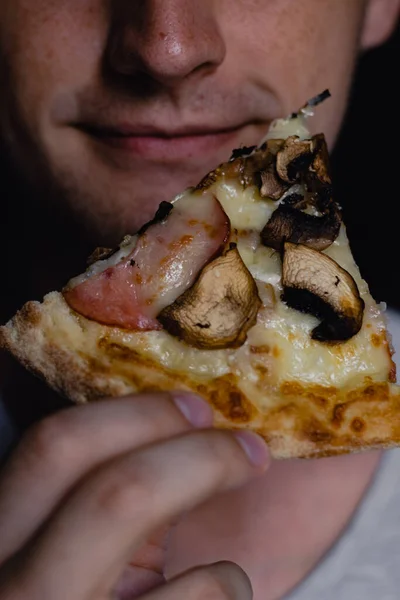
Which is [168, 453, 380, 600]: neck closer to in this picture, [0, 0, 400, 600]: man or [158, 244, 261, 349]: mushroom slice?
[0, 0, 400, 600]: man

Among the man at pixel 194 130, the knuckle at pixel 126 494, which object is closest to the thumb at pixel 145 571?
the man at pixel 194 130

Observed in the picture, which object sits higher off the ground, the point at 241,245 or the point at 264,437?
the point at 241,245

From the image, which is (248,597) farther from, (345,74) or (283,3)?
(345,74)

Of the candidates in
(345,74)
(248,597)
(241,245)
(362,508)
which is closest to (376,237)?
(345,74)

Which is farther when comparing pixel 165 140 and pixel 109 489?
pixel 165 140

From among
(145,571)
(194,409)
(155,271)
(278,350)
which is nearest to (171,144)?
(155,271)

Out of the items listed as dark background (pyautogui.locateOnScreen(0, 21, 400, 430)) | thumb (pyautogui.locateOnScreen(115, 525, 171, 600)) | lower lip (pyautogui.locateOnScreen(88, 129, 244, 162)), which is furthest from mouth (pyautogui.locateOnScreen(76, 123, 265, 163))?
dark background (pyautogui.locateOnScreen(0, 21, 400, 430))

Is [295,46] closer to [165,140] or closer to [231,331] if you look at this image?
[165,140]
